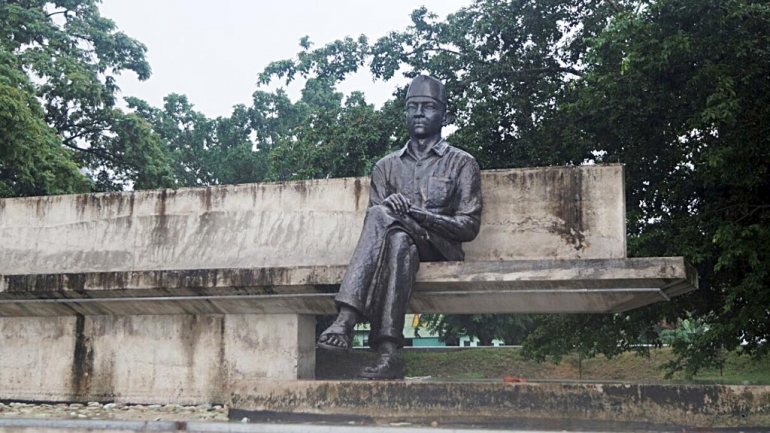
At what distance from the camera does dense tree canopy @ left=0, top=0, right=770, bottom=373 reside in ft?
32.0

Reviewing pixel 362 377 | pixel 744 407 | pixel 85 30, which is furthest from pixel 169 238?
pixel 85 30

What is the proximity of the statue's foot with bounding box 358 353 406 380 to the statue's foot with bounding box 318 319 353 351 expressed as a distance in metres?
0.25

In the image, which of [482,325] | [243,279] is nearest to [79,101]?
[482,325]

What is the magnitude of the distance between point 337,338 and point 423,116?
1.86 metres

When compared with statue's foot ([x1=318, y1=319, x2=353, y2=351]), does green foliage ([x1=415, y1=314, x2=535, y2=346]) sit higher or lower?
higher

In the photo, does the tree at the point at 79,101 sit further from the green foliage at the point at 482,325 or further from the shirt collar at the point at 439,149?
the shirt collar at the point at 439,149

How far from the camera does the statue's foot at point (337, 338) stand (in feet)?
16.7

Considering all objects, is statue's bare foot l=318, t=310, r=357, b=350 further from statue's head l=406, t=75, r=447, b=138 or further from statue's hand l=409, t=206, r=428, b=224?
statue's head l=406, t=75, r=447, b=138

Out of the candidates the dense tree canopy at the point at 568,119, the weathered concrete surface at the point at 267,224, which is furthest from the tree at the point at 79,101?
the weathered concrete surface at the point at 267,224

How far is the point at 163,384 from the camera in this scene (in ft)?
20.4

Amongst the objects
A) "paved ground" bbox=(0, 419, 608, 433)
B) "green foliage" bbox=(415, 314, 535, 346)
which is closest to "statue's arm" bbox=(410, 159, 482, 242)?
"paved ground" bbox=(0, 419, 608, 433)

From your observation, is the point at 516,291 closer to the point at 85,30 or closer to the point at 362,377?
the point at 362,377

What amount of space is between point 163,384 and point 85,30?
20.9 metres

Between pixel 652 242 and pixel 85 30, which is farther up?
pixel 85 30
